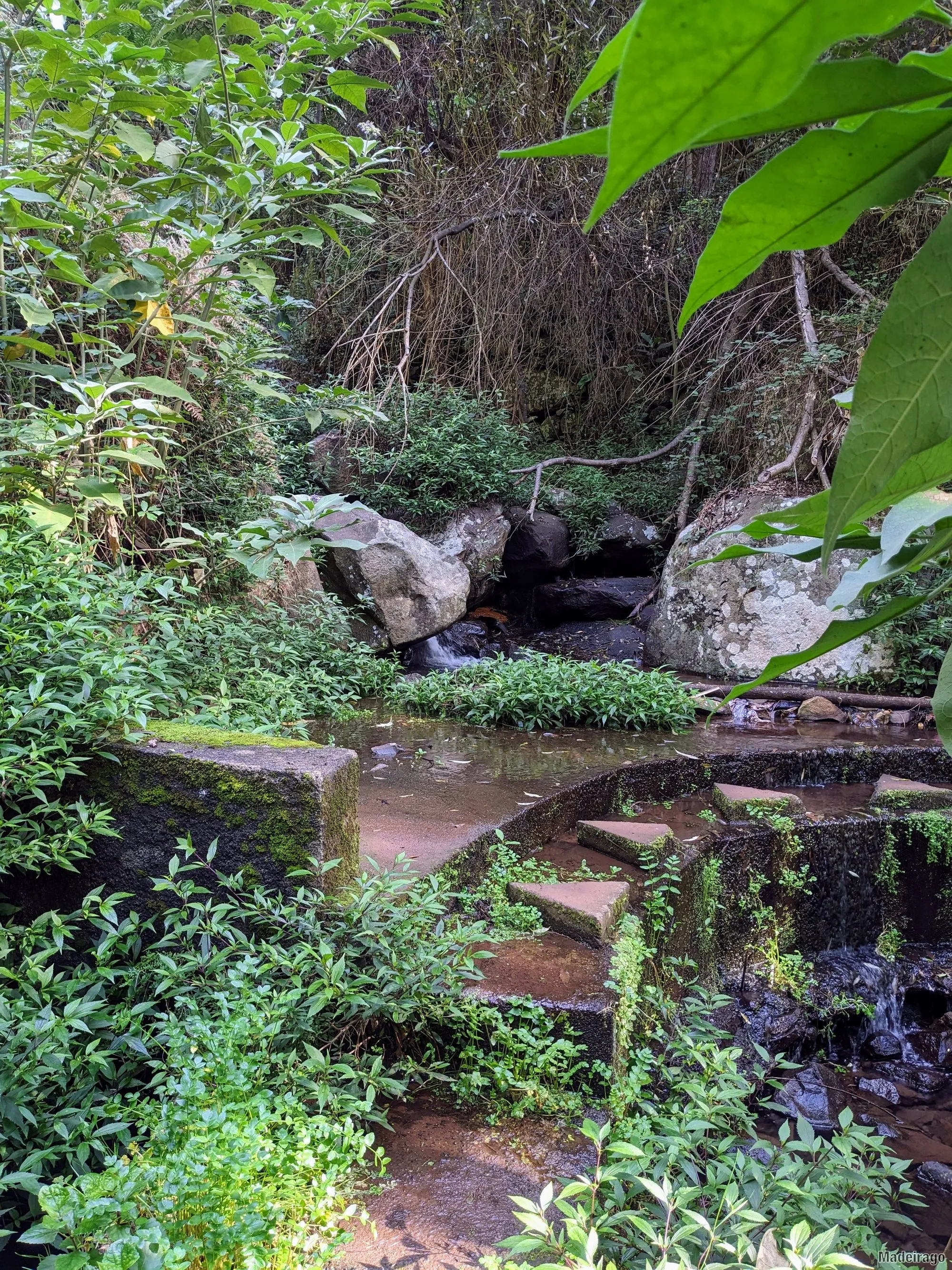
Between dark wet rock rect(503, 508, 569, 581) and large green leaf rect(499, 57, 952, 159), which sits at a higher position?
large green leaf rect(499, 57, 952, 159)

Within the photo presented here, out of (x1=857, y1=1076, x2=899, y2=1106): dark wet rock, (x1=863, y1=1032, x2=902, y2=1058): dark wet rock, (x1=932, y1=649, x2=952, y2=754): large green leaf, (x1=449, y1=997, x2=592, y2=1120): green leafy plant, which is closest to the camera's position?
(x1=932, y1=649, x2=952, y2=754): large green leaf

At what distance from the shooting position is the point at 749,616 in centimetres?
702

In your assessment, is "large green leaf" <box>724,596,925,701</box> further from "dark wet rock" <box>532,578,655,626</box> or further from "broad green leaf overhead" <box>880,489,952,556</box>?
"dark wet rock" <box>532,578,655,626</box>

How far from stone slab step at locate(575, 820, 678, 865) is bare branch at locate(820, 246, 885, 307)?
18.5 feet

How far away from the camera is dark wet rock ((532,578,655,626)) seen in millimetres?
8859

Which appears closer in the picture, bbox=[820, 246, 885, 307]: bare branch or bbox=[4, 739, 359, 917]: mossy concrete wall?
bbox=[4, 739, 359, 917]: mossy concrete wall

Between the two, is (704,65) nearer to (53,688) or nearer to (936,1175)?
(53,688)

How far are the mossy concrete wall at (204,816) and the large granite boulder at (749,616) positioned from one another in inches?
200

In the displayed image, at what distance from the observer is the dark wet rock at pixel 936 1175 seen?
99.8 inches

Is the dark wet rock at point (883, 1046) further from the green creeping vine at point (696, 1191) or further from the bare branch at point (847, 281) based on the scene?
the bare branch at point (847, 281)

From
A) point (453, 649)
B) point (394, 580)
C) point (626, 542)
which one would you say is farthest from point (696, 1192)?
point (626, 542)

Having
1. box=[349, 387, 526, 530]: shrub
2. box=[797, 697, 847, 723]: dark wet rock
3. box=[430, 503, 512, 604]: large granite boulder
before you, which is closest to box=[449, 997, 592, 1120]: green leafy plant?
box=[797, 697, 847, 723]: dark wet rock

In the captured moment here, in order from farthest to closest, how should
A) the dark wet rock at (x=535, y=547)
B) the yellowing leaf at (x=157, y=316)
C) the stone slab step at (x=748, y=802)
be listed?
the dark wet rock at (x=535, y=547) < the stone slab step at (x=748, y=802) < the yellowing leaf at (x=157, y=316)

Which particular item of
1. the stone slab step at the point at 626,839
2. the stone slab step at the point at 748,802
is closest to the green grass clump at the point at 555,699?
the stone slab step at the point at 748,802
